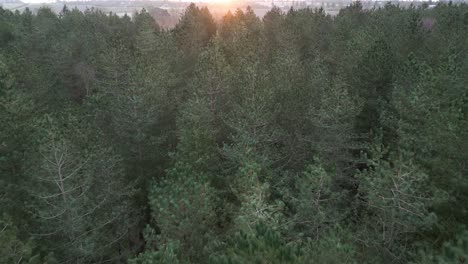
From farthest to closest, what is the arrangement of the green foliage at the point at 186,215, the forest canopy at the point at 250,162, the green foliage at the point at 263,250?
the green foliage at the point at 186,215 → the forest canopy at the point at 250,162 → the green foliage at the point at 263,250

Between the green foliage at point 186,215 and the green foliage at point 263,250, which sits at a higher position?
the green foliage at point 263,250

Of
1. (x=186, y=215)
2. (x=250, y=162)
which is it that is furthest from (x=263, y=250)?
(x=250, y=162)

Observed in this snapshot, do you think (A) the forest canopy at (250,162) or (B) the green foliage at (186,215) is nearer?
(A) the forest canopy at (250,162)

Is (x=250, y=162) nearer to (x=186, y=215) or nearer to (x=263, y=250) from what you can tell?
(x=186, y=215)

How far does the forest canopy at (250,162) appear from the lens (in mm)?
12039

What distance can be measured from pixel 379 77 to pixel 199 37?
21396mm

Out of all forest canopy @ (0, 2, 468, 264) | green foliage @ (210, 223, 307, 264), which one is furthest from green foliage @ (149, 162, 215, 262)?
green foliage @ (210, 223, 307, 264)

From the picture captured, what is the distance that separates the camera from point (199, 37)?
38.5 m

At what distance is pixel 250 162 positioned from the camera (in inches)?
581

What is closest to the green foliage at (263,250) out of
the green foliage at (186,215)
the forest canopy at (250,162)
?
the forest canopy at (250,162)

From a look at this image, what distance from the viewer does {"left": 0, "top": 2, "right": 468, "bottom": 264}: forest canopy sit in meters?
12.0

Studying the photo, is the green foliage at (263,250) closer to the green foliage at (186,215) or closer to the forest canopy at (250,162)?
the forest canopy at (250,162)

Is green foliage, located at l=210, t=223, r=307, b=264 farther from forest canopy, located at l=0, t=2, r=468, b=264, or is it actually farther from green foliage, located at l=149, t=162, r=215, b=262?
green foliage, located at l=149, t=162, r=215, b=262

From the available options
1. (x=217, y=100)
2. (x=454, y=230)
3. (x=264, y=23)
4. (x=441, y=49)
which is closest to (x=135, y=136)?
(x=217, y=100)
